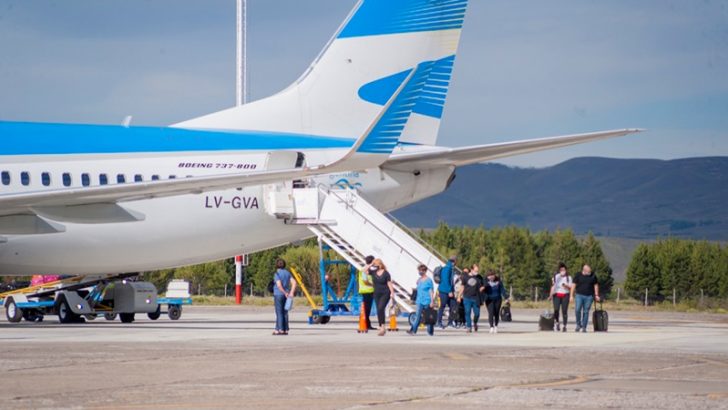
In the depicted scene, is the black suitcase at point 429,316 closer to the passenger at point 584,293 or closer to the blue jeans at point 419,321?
the blue jeans at point 419,321

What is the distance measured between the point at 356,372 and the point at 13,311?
2441cm

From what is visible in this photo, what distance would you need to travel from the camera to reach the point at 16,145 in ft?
98.1

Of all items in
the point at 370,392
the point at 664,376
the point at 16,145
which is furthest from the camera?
the point at 16,145

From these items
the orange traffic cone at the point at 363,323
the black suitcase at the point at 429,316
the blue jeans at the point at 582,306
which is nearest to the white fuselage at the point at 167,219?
the orange traffic cone at the point at 363,323

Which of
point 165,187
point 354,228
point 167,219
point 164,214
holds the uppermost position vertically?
point 165,187

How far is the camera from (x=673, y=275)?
127500 millimetres

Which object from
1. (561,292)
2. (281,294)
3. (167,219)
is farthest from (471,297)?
(167,219)

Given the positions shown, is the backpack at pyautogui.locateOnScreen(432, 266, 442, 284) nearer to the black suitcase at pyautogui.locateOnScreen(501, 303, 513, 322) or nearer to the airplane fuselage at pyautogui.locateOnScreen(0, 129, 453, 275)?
the airplane fuselage at pyautogui.locateOnScreen(0, 129, 453, 275)

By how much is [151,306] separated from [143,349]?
16.1m

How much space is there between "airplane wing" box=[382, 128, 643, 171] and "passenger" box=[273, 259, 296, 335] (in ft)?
22.2

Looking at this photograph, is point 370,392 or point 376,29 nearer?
point 370,392

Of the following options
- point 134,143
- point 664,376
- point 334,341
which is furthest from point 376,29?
point 664,376

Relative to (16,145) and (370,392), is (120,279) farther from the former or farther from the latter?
(370,392)

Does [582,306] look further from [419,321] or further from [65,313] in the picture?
[65,313]
